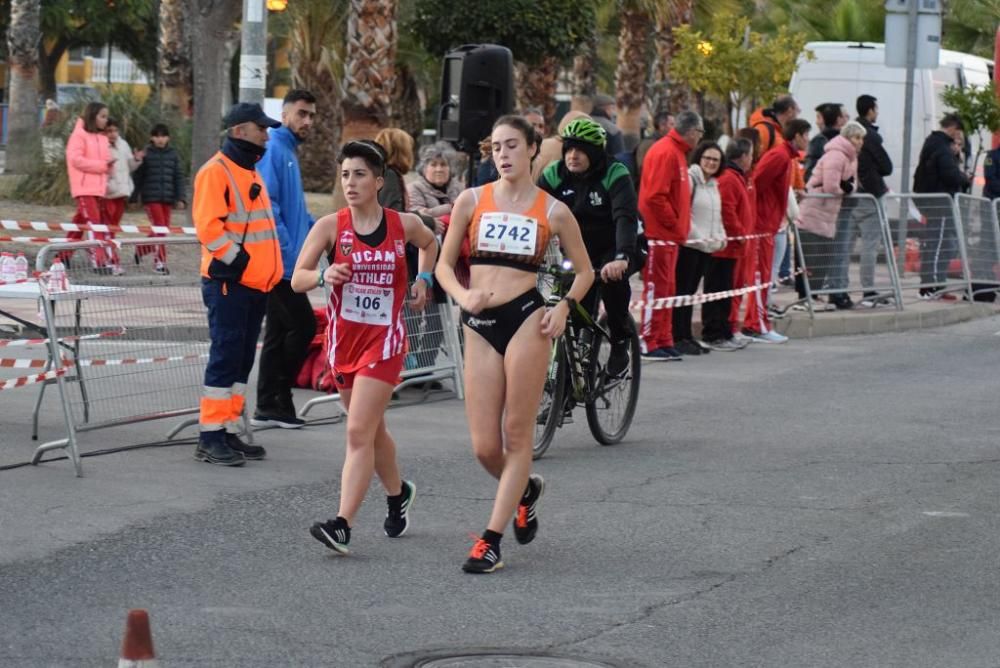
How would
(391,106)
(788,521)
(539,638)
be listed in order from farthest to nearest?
(391,106), (788,521), (539,638)

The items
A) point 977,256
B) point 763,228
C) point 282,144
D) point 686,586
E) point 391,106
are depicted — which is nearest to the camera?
point 686,586

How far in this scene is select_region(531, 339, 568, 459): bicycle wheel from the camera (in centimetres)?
986

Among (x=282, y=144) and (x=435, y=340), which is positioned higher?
(x=282, y=144)

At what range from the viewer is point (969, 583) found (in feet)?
23.3

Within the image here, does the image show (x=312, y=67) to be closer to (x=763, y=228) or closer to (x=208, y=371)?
(x=763, y=228)

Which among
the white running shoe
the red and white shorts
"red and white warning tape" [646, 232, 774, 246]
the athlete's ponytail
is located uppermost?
the athlete's ponytail

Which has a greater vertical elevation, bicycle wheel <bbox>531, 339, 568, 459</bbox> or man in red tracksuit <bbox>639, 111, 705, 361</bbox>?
man in red tracksuit <bbox>639, 111, 705, 361</bbox>

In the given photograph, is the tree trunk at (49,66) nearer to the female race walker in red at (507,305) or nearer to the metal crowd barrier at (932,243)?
the metal crowd barrier at (932,243)

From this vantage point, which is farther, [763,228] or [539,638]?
[763,228]

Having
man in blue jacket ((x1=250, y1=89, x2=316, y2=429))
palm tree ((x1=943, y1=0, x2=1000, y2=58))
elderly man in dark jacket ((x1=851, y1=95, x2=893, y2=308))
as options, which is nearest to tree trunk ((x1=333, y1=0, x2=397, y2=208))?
elderly man in dark jacket ((x1=851, y1=95, x2=893, y2=308))

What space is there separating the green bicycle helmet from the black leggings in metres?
2.80

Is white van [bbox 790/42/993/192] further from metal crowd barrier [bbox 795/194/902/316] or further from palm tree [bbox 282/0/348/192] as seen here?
palm tree [bbox 282/0/348/192]

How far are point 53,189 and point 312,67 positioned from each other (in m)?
10.2

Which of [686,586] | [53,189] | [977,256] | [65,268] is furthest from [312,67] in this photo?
[686,586]
